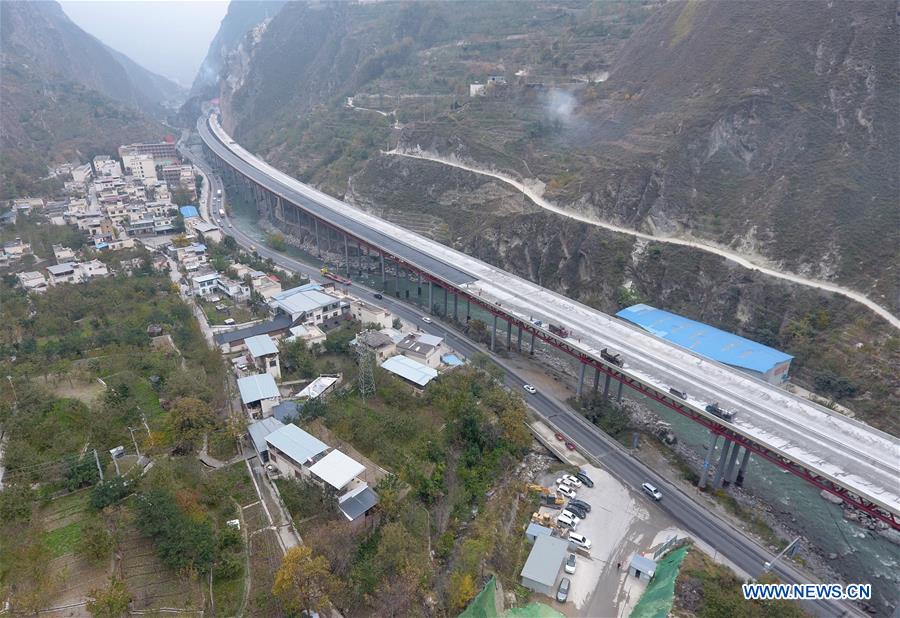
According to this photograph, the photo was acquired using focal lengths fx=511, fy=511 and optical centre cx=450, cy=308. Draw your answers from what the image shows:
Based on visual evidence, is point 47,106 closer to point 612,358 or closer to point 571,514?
point 612,358

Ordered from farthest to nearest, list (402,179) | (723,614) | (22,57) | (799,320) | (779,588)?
(22,57) < (402,179) < (799,320) < (779,588) < (723,614)

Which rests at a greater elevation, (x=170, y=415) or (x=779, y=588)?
(x=170, y=415)

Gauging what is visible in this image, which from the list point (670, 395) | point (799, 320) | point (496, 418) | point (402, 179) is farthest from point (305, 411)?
point (402, 179)

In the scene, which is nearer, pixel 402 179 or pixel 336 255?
pixel 336 255

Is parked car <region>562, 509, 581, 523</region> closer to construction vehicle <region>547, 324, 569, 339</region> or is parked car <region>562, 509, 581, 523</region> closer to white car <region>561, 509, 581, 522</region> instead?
white car <region>561, 509, 581, 522</region>

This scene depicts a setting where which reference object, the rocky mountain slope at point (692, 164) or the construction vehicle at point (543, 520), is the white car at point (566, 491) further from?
the rocky mountain slope at point (692, 164)

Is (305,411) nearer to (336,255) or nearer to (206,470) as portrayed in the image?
(206,470)

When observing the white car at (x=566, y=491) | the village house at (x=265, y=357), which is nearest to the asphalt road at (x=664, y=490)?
the white car at (x=566, y=491)
